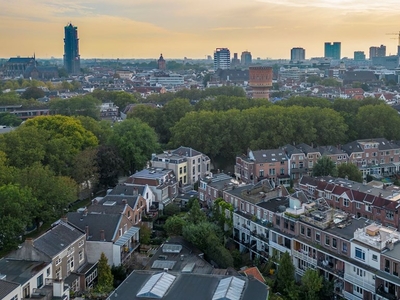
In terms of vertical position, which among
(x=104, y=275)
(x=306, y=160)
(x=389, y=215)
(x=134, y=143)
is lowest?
(x=104, y=275)

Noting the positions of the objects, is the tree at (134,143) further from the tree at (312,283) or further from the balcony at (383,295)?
the balcony at (383,295)

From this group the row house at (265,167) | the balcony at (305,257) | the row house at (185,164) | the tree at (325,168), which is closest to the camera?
the balcony at (305,257)

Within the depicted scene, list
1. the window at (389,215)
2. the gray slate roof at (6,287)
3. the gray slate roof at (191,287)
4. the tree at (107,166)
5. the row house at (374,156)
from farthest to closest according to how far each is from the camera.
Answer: the row house at (374,156), the tree at (107,166), the window at (389,215), the gray slate roof at (191,287), the gray slate roof at (6,287)

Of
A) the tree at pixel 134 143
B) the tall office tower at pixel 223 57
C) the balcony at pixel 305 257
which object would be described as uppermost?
the tall office tower at pixel 223 57

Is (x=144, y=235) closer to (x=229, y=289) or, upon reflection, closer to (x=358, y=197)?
(x=229, y=289)

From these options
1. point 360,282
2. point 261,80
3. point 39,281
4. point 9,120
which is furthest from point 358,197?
point 261,80

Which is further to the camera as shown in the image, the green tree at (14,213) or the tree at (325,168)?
the tree at (325,168)

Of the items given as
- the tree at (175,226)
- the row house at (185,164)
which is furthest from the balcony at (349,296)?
the row house at (185,164)

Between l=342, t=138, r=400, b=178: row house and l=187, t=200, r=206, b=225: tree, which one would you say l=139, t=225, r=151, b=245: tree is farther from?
l=342, t=138, r=400, b=178: row house
